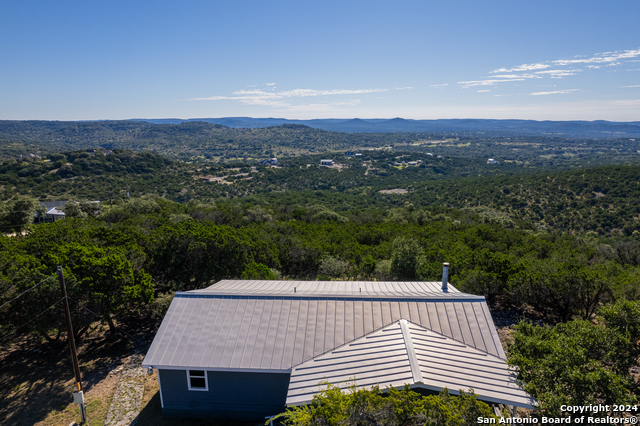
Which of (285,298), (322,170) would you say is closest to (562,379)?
(285,298)

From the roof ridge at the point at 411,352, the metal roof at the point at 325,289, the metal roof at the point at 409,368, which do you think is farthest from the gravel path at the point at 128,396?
the roof ridge at the point at 411,352

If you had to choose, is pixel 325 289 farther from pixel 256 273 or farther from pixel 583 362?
pixel 583 362

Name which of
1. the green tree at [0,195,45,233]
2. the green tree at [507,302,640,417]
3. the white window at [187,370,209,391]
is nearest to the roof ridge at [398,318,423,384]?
the green tree at [507,302,640,417]

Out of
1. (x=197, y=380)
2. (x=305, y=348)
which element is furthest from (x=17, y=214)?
(x=305, y=348)

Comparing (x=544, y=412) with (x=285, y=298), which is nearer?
(x=544, y=412)

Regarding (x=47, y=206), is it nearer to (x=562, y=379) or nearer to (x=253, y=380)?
(x=253, y=380)

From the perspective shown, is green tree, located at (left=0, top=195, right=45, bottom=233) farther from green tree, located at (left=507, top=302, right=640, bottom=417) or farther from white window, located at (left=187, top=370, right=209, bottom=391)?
green tree, located at (left=507, top=302, right=640, bottom=417)

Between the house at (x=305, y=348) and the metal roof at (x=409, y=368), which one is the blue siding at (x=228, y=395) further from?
the metal roof at (x=409, y=368)
